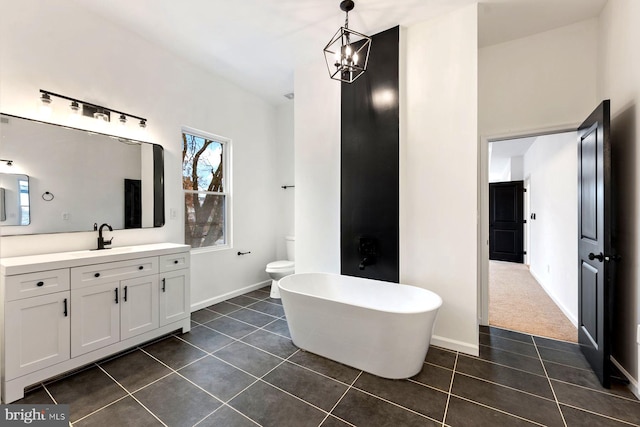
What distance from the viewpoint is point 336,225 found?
10.2ft

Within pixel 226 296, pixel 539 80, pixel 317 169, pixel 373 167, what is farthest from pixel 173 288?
pixel 539 80

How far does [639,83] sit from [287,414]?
10.4ft

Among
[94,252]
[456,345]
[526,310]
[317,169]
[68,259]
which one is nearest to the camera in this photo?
[68,259]

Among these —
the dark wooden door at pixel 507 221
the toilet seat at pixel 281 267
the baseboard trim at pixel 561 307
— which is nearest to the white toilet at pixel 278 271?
the toilet seat at pixel 281 267

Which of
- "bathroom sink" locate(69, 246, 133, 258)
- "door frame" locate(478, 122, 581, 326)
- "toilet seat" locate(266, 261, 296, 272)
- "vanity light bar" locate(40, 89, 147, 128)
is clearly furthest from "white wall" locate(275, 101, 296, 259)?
"door frame" locate(478, 122, 581, 326)

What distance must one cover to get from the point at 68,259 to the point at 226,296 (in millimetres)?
1980

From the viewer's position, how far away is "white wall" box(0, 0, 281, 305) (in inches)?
83.1

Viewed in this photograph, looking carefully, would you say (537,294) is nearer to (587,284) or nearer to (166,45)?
(587,284)

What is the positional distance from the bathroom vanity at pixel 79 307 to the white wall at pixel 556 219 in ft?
14.4

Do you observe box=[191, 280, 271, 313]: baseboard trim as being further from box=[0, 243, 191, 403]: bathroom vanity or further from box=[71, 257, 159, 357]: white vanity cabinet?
box=[71, 257, 159, 357]: white vanity cabinet

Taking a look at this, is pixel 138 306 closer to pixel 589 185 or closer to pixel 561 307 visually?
pixel 589 185

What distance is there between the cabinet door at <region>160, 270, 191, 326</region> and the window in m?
0.73

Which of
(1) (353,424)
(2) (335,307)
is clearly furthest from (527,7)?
Result: (1) (353,424)

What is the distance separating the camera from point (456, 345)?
2.42 metres
